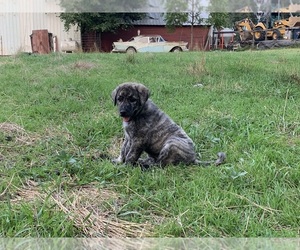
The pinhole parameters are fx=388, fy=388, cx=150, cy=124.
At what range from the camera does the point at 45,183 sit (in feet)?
6.00

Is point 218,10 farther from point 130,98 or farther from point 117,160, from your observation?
point 117,160

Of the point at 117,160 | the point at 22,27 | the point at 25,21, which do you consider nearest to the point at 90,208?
the point at 117,160

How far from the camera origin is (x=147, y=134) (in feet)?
7.38

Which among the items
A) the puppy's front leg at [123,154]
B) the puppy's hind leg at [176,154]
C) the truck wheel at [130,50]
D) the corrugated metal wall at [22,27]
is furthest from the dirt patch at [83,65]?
the puppy's hind leg at [176,154]

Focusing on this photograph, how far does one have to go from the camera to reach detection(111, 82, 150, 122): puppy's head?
2.18 meters

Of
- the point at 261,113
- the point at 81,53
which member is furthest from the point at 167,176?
the point at 81,53

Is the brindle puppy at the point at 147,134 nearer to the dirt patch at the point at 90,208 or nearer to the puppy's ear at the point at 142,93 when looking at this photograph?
the puppy's ear at the point at 142,93

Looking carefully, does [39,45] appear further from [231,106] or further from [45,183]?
[45,183]

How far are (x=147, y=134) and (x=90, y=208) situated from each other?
A: 742 mm

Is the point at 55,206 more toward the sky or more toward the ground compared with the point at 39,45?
more toward the ground

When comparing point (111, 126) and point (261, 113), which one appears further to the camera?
point (261, 113)

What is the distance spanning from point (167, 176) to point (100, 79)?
2.48 m

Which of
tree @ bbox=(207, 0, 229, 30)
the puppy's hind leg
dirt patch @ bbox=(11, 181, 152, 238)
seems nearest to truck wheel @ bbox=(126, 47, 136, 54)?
tree @ bbox=(207, 0, 229, 30)

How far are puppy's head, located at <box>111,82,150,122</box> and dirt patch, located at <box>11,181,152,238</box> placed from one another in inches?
19.5
